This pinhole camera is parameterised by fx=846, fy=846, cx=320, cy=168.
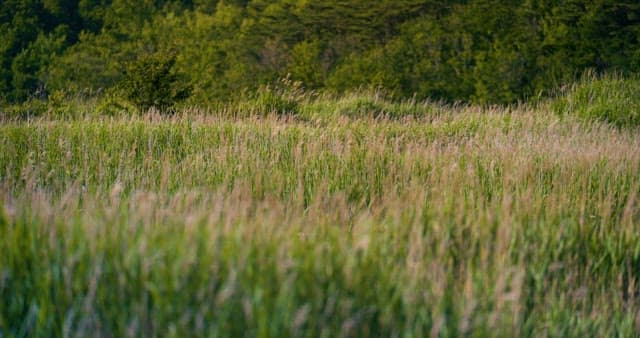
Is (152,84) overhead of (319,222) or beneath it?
beneath

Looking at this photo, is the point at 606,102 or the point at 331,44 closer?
the point at 606,102

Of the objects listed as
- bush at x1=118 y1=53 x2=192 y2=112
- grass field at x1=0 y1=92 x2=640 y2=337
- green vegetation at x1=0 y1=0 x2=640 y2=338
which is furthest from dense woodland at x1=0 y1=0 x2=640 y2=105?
grass field at x1=0 y1=92 x2=640 y2=337

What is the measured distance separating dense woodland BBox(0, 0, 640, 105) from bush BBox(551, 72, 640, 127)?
6118 mm

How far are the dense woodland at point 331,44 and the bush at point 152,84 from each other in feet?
1.37

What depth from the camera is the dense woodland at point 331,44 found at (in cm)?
2666

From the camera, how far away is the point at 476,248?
495 centimetres

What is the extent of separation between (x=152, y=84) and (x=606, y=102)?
28.9 ft

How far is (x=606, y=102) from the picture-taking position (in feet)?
46.5

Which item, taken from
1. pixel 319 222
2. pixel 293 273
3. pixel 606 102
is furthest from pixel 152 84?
pixel 293 273

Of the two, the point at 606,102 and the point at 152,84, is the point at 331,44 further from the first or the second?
the point at 606,102

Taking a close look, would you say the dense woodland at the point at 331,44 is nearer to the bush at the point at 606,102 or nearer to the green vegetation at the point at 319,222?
the bush at the point at 606,102

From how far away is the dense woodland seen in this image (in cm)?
2666

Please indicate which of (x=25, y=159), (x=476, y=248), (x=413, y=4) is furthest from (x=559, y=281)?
(x=413, y=4)

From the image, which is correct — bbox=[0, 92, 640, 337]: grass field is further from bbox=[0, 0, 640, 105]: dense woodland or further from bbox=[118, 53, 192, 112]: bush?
bbox=[0, 0, 640, 105]: dense woodland
